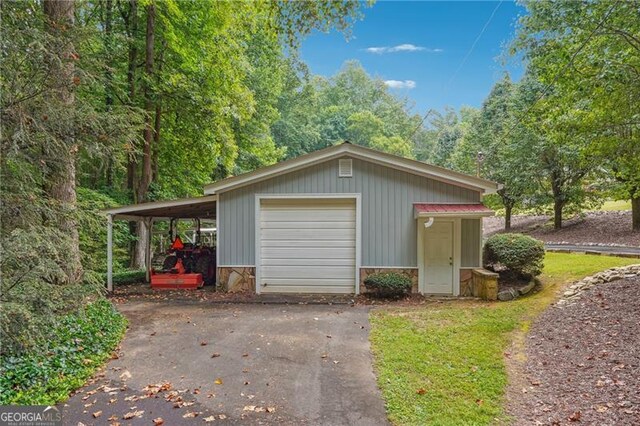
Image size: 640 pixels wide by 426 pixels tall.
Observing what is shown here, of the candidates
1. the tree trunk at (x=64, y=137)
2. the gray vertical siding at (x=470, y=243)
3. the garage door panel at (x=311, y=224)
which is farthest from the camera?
the garage door panel at (x=311, y=224)

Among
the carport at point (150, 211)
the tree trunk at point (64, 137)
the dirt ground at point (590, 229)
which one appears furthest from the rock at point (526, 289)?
the dirt ground at point (590, 229)

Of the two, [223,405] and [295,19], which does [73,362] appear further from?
[295,19]

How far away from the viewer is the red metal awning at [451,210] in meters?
7.47

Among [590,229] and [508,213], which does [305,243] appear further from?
[508,213]

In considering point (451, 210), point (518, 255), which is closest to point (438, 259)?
point (451, 210)

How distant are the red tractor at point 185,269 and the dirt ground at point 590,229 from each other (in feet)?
50.6

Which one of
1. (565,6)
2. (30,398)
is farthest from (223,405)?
(565,6)

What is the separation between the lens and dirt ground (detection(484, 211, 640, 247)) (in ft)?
51.0

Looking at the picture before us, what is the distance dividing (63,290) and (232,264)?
460 cm

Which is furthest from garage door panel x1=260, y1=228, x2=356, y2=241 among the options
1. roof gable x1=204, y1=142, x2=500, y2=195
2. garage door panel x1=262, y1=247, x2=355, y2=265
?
roof gable x1=204, y1=142, x2=500, y2=195

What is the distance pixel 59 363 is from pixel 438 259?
703 cm

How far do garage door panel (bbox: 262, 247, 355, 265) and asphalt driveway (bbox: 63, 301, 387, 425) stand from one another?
2187mm

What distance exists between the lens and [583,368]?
4129 mm

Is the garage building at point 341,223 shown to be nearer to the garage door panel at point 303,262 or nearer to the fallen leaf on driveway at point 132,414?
the garage door panel at point 303,262
